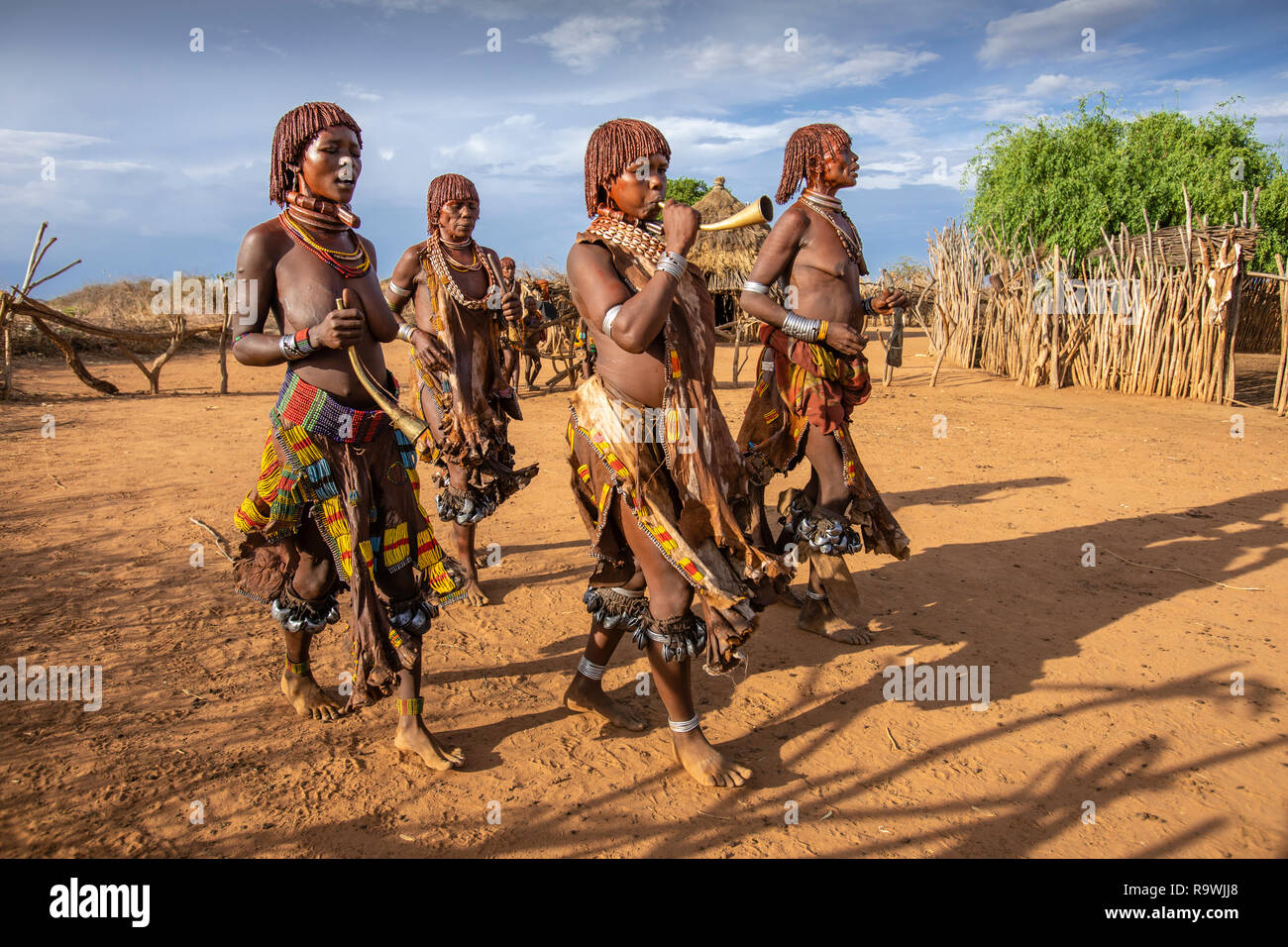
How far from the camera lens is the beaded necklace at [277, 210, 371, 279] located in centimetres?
267

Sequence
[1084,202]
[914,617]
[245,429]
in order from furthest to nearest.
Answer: [1084,202]
[245,429]
[914,617]

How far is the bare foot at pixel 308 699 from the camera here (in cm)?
318

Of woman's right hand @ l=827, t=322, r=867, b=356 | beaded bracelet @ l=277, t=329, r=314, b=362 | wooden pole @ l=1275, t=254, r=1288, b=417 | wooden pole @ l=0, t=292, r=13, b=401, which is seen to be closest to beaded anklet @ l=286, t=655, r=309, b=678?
beaded bracelet @ l=277, t=329, r=314, b=362

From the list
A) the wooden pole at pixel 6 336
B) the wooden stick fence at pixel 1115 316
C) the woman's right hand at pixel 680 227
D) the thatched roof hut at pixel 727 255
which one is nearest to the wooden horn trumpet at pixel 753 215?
the woman's right hand at pixel 680 227

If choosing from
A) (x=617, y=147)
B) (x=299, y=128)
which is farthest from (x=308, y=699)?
(x=617, y=147)

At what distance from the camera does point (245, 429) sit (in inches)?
350

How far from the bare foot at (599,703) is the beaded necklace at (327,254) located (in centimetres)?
169

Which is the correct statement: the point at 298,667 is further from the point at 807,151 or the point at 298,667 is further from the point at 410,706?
the point at 807,151

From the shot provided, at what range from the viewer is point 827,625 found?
160 inches

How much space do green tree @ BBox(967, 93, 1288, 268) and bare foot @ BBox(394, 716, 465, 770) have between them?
723 inches

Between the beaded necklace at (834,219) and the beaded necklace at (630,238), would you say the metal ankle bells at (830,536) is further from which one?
the beaded necklace at (630,238)
